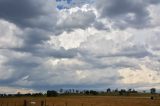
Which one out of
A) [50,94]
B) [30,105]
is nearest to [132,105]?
[30,105]

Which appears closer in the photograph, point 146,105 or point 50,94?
point 146,105

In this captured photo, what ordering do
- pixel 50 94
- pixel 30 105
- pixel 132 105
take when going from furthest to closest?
1. pixel 50 94
2. pixel 132 105
3. pixel 30 105

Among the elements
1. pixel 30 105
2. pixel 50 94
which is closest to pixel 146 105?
pixel 30 105

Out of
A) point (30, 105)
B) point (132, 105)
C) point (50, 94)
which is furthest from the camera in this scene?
point (50, 94)

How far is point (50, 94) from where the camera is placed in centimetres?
19800

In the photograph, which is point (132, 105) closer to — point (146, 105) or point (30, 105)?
point (146, 105)

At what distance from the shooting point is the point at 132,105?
284 feet

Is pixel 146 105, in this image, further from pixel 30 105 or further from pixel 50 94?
pixel 50 94

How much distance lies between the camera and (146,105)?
88000 mm

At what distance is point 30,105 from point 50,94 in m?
125

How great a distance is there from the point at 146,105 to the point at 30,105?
2856 cm

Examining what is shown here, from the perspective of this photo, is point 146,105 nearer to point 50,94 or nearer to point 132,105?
point 132,105

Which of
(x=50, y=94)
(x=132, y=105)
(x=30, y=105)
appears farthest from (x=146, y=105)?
(x=50, y=94)

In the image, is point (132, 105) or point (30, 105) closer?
point (30, 105)
